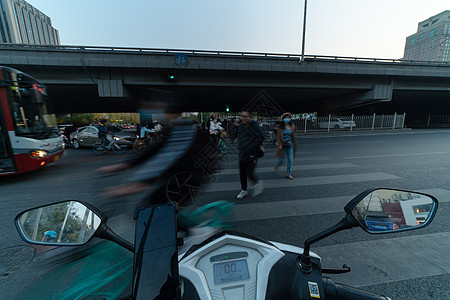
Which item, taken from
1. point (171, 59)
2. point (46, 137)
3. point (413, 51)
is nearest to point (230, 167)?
point (46, 137)

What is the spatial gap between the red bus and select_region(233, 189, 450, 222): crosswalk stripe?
668 cm

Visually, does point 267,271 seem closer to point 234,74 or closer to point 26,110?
point 26,110

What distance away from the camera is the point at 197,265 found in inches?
42.9

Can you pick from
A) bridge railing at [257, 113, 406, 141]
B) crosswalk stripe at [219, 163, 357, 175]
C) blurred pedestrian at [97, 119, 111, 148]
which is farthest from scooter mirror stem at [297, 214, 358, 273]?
bridge railing at [257, 113, 406, 141]

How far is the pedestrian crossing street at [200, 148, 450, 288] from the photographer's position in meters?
2.16

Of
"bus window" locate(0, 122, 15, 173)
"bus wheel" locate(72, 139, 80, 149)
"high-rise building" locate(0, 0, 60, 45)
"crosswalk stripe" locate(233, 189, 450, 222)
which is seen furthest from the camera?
"high-rise building" locate(0, 0, 60, 45)

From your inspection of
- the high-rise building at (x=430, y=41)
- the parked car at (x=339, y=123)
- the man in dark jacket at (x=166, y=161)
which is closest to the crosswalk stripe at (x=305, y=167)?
the man in dark jacket at (x=166, y=161)

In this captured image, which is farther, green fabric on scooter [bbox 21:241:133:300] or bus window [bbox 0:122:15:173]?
bus window [bbox 0:122:15:173]

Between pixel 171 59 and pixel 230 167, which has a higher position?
pixel 171 59

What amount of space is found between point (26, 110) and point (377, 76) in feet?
86.1

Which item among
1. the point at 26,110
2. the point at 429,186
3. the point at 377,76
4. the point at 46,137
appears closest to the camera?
the point at 429,186

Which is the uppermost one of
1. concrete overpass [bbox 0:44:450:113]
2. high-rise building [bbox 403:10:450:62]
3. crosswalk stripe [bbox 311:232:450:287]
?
high-rise building [bbox 403:10:450:62]

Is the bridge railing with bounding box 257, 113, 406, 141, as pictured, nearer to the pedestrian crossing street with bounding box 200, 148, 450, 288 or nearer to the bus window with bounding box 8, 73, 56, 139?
the pedestrian crossing street with bounding box 200, 148, 450, 288

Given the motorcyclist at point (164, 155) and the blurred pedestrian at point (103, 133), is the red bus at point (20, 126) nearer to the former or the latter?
the blurred pedestrian at point (103, 133)
